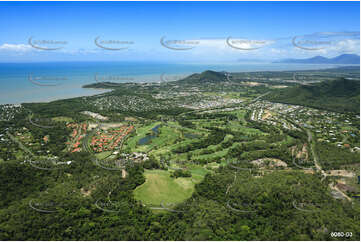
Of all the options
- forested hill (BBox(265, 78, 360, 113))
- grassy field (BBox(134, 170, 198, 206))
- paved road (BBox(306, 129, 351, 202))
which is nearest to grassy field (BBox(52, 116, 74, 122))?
grassy field (BBox(134, 170, 198, 206))

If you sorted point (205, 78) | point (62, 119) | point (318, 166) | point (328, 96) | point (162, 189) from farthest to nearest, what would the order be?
1. point (205, 78)
2. point (328, 96)
3. point (62, 119)
4. point (318, 166)
5. point (162, 189)

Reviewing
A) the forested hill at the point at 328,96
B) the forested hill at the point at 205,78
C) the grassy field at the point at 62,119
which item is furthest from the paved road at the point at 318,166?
the forested hill at the point at 205,78

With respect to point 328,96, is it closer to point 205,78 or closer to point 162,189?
point 205,78

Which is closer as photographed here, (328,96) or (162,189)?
(162,189)

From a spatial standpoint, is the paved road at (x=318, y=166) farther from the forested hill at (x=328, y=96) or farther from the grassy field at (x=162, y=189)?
the forested hill at (x=328, y=96)

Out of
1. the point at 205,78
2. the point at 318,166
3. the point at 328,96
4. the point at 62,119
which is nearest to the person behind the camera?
the point at 318,166

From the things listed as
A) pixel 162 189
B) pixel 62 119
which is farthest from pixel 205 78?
pixel 162 189

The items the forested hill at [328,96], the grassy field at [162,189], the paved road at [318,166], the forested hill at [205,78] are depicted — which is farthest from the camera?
the forested hill at [205,78]

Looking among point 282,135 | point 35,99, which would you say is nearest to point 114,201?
point 282,135
